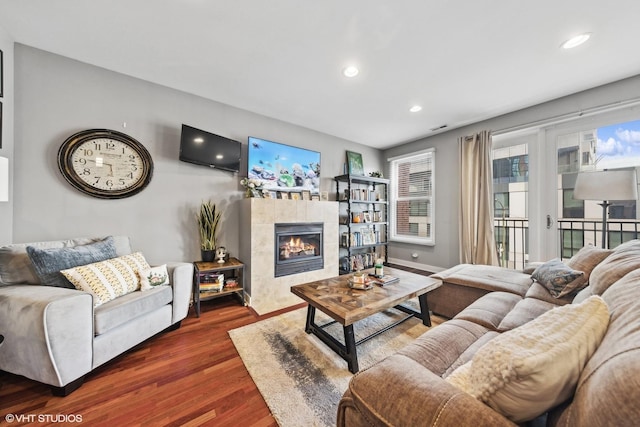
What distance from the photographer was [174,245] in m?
2.66

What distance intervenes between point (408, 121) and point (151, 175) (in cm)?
360

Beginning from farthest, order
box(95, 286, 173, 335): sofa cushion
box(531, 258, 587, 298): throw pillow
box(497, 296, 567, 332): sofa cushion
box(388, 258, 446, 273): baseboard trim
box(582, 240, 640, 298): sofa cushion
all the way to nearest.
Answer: box(388, 258, 446, 273): baseboard trim
box(531, 258, 587, 298): throw pillow
box(95, 286, 173, 335): sofa cushion
box(497, 296, 567, 332): sofa cushion
box(582, 240, 640, 298): sofa cushion

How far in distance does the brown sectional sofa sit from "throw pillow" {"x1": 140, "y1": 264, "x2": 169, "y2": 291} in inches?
73.2

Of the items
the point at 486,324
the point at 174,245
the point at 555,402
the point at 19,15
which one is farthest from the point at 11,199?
the point at 486,324

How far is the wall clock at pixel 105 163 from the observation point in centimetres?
215

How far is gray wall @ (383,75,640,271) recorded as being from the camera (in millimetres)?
2748

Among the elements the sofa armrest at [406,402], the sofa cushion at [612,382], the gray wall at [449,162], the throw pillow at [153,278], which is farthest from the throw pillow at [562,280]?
the throw pillow at [153,278]

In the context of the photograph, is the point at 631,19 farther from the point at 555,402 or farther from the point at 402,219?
the point at 402,219

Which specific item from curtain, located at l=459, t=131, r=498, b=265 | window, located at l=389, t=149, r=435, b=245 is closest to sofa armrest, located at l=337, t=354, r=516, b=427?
curtain, located at l=459, t=131, r=498, b=265

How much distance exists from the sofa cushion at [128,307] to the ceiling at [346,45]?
2.12 meters

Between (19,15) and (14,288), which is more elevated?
(19,15)

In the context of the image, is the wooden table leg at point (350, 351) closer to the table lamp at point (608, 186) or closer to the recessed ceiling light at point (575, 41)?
the table lamp at point (608, 186)

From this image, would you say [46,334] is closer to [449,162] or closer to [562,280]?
[562,280]

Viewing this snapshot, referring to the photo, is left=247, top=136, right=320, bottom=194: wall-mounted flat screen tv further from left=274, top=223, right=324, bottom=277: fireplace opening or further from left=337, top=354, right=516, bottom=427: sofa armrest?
left=337, top=354, right=516, bottom=427: sofa armrest
